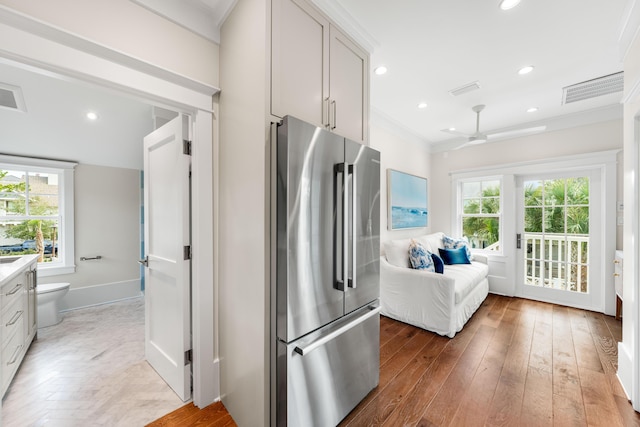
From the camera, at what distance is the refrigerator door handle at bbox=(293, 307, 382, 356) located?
4.34 ft

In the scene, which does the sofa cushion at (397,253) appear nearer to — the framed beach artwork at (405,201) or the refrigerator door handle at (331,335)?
the framed beach artwork at (405,201)

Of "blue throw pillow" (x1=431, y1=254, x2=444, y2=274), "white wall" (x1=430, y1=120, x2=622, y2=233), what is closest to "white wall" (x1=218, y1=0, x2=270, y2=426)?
"blue throw pillow" (x1=431, y1=254, x2=444, y2=274)

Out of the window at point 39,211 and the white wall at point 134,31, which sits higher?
the white wall at point 134,31

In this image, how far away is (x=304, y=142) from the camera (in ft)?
4.47

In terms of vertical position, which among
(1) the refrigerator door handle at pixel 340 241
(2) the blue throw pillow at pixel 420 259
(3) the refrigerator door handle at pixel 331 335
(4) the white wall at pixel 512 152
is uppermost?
(4) the white wall at pixel 512 152

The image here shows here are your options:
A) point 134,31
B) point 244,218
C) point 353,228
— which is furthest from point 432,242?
point 134,31

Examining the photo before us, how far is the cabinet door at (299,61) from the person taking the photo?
1409mm

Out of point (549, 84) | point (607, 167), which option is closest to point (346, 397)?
point (549, 84)

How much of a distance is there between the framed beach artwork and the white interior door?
9.06 ft

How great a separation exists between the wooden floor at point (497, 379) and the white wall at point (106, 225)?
3123mm

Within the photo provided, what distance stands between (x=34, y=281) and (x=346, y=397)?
10.6ft

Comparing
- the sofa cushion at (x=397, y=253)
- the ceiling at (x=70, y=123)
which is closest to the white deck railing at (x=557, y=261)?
the sofa cushion at (x=397, y=253)

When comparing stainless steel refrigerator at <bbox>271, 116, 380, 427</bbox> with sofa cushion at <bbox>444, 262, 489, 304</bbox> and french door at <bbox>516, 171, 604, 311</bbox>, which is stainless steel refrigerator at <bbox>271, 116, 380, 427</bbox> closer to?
sofa cushion at <bbox>444, 262, 489, 304</bbox>

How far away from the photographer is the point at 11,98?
246 cm
